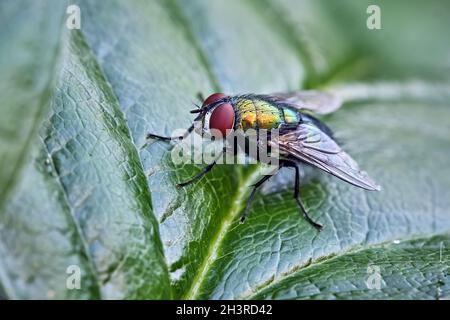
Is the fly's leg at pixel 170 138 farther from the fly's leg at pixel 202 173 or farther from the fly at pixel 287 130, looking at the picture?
the fly's leg at pixel 202 173

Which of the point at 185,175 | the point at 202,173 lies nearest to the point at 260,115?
the point at 202,173

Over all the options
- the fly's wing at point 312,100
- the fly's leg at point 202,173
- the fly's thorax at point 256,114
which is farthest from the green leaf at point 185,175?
the fly's thorax at point 256,114

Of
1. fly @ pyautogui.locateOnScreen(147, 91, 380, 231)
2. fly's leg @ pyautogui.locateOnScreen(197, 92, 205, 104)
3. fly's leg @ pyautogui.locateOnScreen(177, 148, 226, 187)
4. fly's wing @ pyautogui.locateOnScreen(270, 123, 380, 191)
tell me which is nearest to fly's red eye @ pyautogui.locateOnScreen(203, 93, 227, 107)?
fly @ pyautogui.locateOnScreen(147, 91, 380, 231)

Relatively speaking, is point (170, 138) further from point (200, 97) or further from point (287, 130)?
point (287, 130)

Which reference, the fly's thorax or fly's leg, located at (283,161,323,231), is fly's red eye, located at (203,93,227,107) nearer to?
the fly's thorax

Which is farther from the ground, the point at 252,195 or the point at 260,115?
the point at 260,115

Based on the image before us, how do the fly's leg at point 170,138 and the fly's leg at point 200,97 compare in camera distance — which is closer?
the fly's leg at point 170,138
